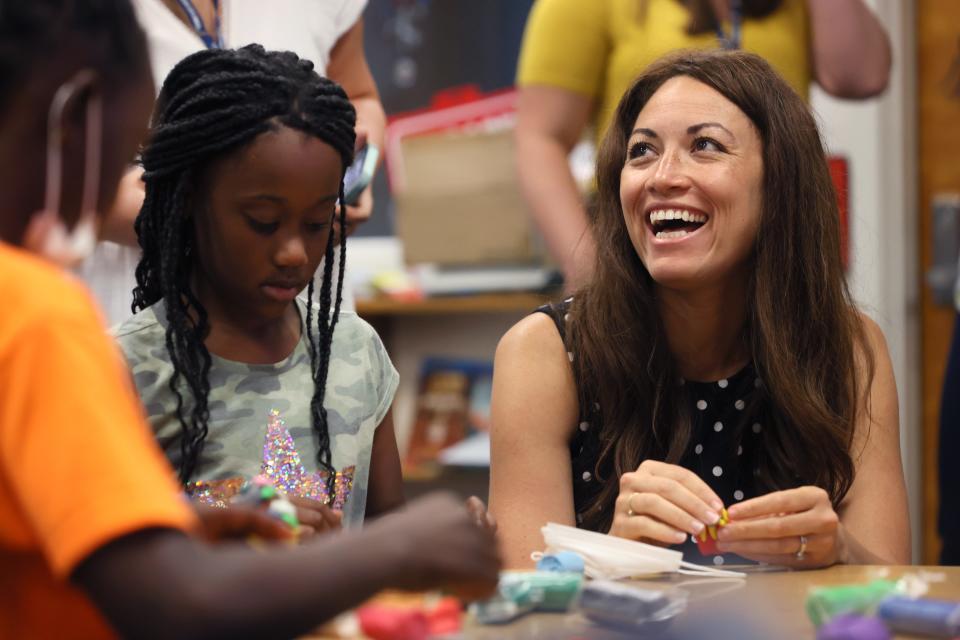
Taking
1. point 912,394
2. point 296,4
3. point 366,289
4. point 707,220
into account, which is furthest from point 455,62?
point 707,220

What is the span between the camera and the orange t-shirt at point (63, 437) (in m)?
0.63

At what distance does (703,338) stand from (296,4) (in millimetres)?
776

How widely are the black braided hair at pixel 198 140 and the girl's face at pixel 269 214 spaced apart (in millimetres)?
19

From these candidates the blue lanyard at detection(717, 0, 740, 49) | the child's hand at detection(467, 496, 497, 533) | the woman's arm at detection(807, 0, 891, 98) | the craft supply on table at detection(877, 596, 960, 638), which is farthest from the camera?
the woman's arm at detection(807, 0, 891, 98)

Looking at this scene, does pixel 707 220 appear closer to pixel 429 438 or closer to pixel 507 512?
pixel 507 512

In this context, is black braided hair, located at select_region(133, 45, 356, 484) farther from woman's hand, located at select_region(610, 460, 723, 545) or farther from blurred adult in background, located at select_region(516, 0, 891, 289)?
blurred adult in background, located at select_region(516, 0, 891, 289)

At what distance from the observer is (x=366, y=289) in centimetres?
379

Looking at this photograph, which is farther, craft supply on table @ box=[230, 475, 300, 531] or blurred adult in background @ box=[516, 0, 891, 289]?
blurred adult in background @ box=[516, 0, 891, 289]

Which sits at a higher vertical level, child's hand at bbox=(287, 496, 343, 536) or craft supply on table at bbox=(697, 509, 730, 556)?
child's hand at bbox=(287, 496, 343, 536)

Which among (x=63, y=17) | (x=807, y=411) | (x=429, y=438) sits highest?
(x=63, y=17)

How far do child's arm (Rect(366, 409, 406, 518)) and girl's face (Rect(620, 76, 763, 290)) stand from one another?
0.43 meters

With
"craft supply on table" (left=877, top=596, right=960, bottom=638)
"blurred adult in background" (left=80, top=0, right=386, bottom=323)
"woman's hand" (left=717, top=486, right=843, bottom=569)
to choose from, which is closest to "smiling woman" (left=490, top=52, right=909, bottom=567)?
"woman's hand" (left=717, top=486, right=843, bottom=569)

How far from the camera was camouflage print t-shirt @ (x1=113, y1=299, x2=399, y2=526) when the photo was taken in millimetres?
1315

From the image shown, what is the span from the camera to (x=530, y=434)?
1.60 m
